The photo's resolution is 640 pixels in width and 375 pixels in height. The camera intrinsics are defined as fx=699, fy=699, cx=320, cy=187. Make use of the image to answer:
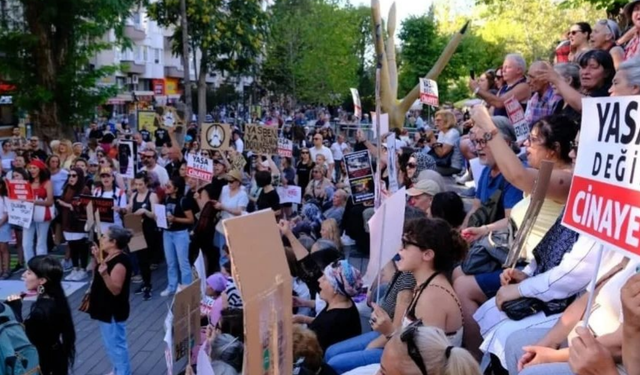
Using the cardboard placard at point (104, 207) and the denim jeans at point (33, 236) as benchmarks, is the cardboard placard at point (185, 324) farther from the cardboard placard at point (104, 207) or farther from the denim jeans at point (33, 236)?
the denim jeans at point (33, 236)

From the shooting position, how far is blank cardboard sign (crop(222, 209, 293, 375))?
2506 mm

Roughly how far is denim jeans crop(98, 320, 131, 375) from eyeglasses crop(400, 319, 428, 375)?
Answer: 4.39 meters

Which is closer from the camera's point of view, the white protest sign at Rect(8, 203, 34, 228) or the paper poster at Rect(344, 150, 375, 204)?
the paper poster at Rect(344, 150, 375, 204)

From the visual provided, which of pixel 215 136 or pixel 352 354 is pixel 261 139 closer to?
pixel 215 136

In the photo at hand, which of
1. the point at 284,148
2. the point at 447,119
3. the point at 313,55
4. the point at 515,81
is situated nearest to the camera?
the point at 515,81

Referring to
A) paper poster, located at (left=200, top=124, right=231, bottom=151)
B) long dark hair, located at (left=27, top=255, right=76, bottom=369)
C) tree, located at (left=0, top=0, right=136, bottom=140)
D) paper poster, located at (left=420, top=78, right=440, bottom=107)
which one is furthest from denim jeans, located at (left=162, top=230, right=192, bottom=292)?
tree, located at (left=0, top=0, right=136, bottom=140)

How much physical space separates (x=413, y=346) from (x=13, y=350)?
111 inches

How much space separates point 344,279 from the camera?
5230 millimetres

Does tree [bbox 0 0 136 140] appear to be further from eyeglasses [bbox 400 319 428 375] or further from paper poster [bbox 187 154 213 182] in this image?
eyeglasses [bbox 400 319 428 375]

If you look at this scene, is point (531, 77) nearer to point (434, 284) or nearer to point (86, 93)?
point (434, 284)

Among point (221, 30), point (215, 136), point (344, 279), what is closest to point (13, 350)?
point (344, 279)

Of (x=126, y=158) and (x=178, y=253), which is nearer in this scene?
(x=178, y=253)

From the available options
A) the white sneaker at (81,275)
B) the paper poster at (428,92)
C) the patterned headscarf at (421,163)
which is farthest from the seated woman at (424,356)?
the white sneaker at (81,275)

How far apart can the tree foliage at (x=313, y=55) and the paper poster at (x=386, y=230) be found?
130ft
